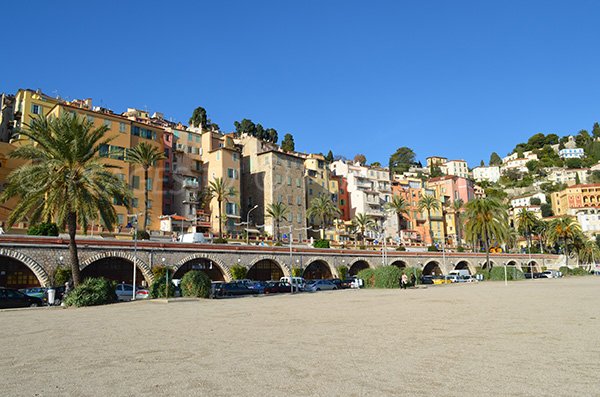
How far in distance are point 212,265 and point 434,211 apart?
7801 centimetres

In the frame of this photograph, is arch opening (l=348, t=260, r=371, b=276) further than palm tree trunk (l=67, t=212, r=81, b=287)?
Yes

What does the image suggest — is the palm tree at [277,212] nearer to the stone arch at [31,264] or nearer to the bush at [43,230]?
the bush at [43,230]

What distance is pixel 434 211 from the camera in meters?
118

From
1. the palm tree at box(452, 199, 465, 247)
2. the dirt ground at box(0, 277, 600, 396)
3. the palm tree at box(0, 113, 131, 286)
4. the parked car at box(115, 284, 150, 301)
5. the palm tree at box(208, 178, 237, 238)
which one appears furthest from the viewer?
the palm tree at box(452, 199, 465, 247)

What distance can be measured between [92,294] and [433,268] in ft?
225

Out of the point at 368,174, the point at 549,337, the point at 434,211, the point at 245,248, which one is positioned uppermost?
the point at 368,174

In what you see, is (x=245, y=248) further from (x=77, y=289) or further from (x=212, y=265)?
(x=77, y=289)

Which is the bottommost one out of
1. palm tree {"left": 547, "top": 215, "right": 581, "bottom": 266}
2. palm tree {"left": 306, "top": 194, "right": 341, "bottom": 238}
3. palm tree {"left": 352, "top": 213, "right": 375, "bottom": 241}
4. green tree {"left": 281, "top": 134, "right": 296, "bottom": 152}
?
palm tree {"left": 547, "top": 215, "right": 581, "bottom": 266}

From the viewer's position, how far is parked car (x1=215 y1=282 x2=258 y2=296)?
39.6 metres

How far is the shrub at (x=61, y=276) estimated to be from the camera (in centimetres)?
3866

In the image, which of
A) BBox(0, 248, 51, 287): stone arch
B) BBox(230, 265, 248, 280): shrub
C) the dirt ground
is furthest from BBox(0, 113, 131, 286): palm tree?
BBox(230, 265, 248, 280): shrub

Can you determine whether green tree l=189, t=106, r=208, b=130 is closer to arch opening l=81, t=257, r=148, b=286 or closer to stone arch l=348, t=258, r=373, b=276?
stone arch l=348, t=258, r=373, b=276

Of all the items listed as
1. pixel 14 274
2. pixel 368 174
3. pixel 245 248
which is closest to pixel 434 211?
pixel 368 174

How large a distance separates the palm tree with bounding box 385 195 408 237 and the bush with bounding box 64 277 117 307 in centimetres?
8055
